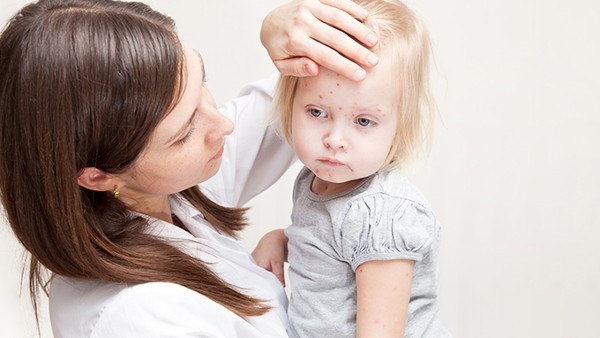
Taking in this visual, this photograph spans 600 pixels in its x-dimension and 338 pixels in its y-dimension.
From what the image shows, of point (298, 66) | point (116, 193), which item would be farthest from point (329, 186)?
point (116, 193)

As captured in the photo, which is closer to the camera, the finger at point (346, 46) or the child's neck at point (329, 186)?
the finger at point (346, 46)

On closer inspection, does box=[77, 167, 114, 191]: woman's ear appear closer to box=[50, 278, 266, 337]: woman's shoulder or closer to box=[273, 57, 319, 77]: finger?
box=[50, 278, 266, 337]: woman's shoulder

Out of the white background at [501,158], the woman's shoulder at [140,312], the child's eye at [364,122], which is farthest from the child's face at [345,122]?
the white background at [501,158]

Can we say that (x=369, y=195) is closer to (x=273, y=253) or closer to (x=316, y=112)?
(x=316, y=112)

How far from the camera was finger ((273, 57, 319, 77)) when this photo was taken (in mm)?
1104

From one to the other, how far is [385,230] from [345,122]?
0.15 metres

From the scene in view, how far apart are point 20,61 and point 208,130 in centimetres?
24

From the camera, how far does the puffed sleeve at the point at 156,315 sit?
996 mm

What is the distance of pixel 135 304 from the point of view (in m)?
1.00

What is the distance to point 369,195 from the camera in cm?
115

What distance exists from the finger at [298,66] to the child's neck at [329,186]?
0.18m

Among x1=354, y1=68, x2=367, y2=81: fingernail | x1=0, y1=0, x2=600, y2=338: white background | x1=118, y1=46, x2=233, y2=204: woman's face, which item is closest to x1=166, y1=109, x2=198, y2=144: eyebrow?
x1=118, y1=46, x2=233, y2=204: woman's face

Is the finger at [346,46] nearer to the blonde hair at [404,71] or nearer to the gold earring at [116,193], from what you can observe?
the blonde hair at [404,71]

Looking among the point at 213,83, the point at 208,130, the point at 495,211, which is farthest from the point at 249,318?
the point at 495,211
